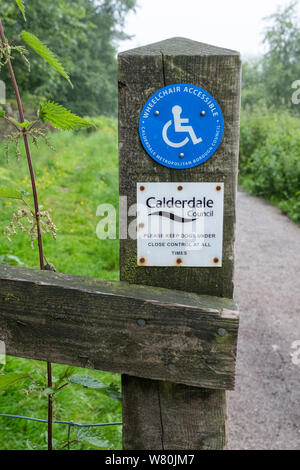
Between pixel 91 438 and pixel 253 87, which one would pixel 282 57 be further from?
pixel 91 438

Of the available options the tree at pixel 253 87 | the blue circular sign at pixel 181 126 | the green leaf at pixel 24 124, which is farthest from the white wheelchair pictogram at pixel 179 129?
the tree at pixel 253 87

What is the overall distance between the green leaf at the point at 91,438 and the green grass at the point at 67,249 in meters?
0.02

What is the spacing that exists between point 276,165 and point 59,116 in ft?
33.3

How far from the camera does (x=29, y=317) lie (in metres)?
1.09

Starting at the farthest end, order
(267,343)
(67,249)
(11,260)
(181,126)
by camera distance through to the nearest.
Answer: (67,249)
(267,343)
(11,260)
(181,126)

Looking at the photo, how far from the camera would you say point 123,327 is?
3.47 ft

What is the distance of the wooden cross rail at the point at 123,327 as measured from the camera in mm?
1037

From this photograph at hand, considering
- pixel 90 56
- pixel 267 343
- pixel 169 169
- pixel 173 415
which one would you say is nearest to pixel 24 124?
pixel 169 169

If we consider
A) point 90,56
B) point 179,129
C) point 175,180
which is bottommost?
point 175,180

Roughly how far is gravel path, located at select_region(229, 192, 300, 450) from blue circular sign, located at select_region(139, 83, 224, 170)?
2.59 m

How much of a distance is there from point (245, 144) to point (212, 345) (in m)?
14.4
